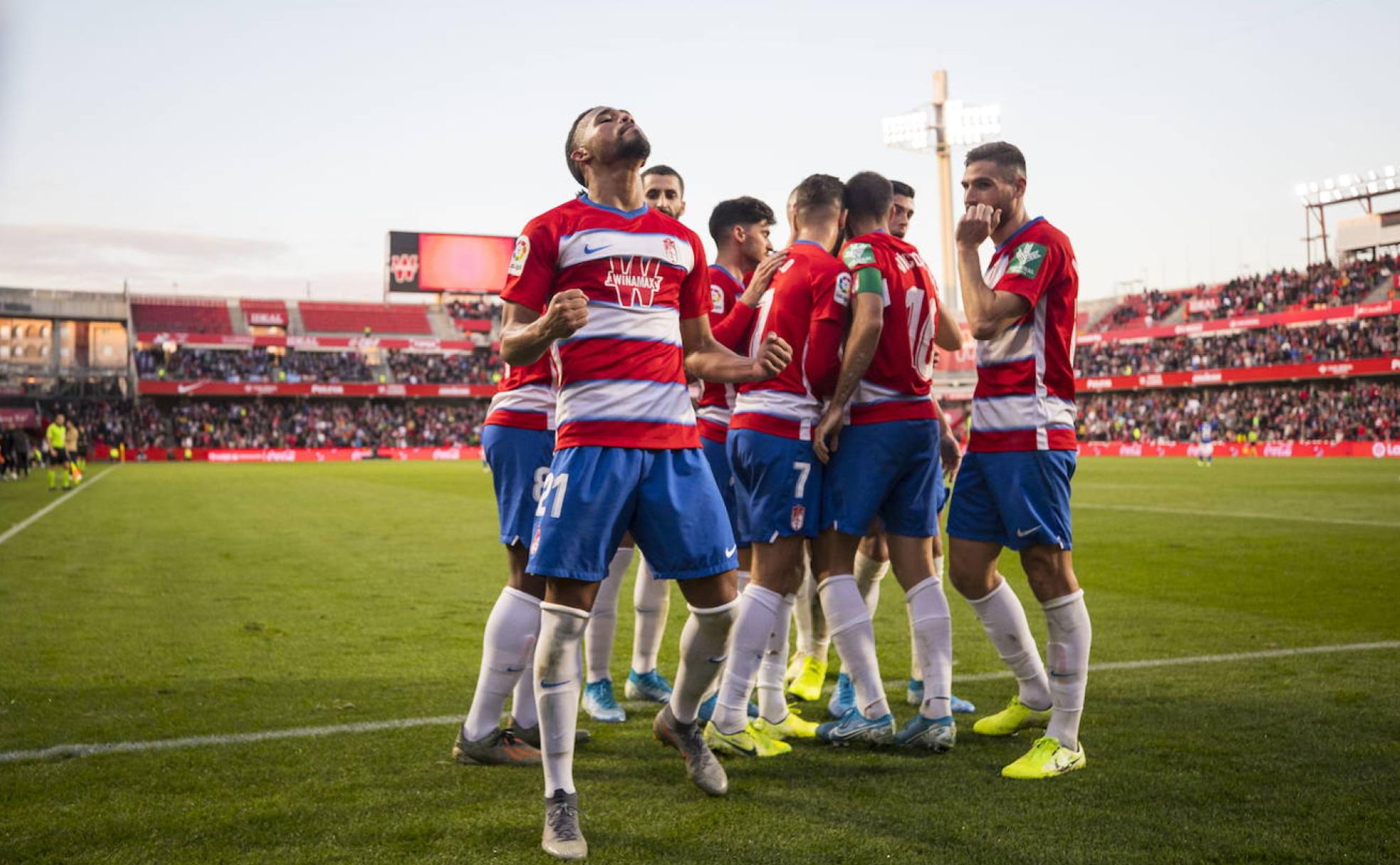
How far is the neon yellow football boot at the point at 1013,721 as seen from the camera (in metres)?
4.75

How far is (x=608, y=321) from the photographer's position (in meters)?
3.68

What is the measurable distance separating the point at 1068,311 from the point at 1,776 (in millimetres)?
4567

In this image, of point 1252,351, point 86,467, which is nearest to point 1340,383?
point 1252,351

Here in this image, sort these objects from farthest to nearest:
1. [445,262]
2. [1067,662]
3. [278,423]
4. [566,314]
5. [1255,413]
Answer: [445,262] < [278,423] < [1255,413] < [1067,662] < [566,314]

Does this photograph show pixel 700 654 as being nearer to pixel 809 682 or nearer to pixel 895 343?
pixel 895 343

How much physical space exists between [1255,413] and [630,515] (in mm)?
53856

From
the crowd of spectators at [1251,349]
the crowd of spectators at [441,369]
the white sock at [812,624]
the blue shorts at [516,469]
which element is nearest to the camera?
the blue shorts at [516,469]

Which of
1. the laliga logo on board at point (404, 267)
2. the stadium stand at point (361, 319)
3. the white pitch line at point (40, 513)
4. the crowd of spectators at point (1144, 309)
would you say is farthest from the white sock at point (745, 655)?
the stadium stand at point (361, 319)

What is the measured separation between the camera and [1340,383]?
2010 inches

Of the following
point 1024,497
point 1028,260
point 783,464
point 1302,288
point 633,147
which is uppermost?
point 1302,288

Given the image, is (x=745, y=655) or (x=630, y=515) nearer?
(x=630, y=515)

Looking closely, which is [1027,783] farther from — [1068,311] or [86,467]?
[86,467]

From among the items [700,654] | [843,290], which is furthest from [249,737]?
[843,290]

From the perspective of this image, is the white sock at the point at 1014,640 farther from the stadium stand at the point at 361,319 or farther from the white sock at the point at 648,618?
the stadium stand at the point at 361,319
